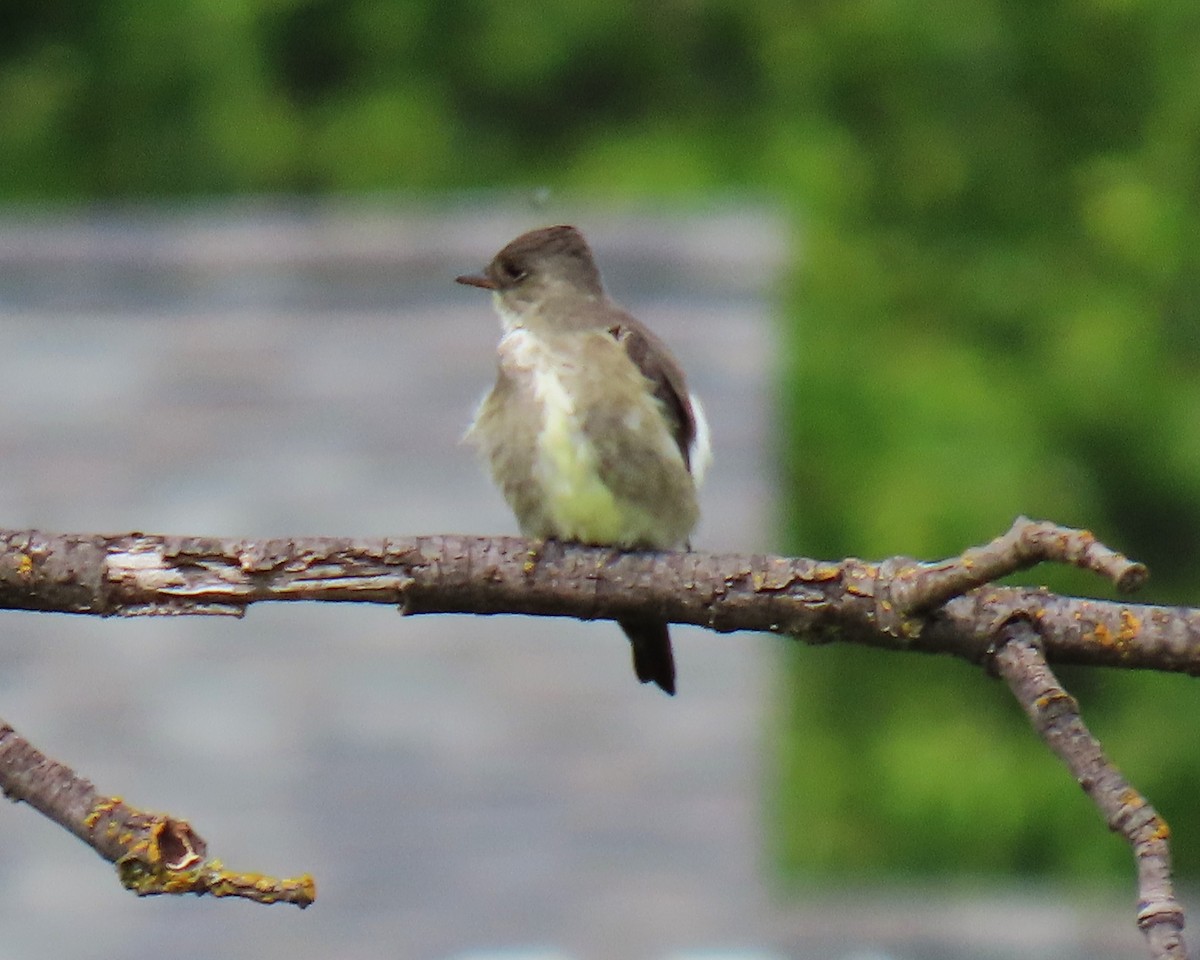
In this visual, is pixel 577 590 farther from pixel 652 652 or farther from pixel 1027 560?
pixel 652 652

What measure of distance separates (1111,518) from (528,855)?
595cm

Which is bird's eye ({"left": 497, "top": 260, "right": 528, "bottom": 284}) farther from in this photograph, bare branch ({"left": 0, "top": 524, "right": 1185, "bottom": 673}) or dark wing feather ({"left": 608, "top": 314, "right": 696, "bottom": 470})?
bare branch ({"left": 0, "top": 524, "right": 1185, "bottom": 673})

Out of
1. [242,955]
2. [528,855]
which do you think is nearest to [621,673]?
[528,855]

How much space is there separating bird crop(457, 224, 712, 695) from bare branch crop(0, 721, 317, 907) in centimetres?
153

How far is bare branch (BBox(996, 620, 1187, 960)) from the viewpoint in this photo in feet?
7.16

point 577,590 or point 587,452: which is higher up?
point 587,452

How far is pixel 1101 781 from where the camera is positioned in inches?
94.5

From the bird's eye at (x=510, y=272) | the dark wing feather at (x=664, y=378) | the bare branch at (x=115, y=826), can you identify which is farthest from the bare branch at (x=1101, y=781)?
the bird's eye at (x=510, y=272)

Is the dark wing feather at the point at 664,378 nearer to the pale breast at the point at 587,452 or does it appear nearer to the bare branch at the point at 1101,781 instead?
the pale breast at the point at 587,452

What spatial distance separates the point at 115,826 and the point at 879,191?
38.5 ft

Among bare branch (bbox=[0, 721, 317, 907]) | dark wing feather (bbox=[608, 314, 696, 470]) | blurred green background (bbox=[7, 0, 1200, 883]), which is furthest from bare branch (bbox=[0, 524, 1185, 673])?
blurred green background (bbox=[7, 0, 1200, 883])

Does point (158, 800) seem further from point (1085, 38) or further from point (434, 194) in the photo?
point (1085, 38)

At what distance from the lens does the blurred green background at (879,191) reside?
1248 cm

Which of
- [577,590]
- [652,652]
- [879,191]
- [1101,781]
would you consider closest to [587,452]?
[652,652]
